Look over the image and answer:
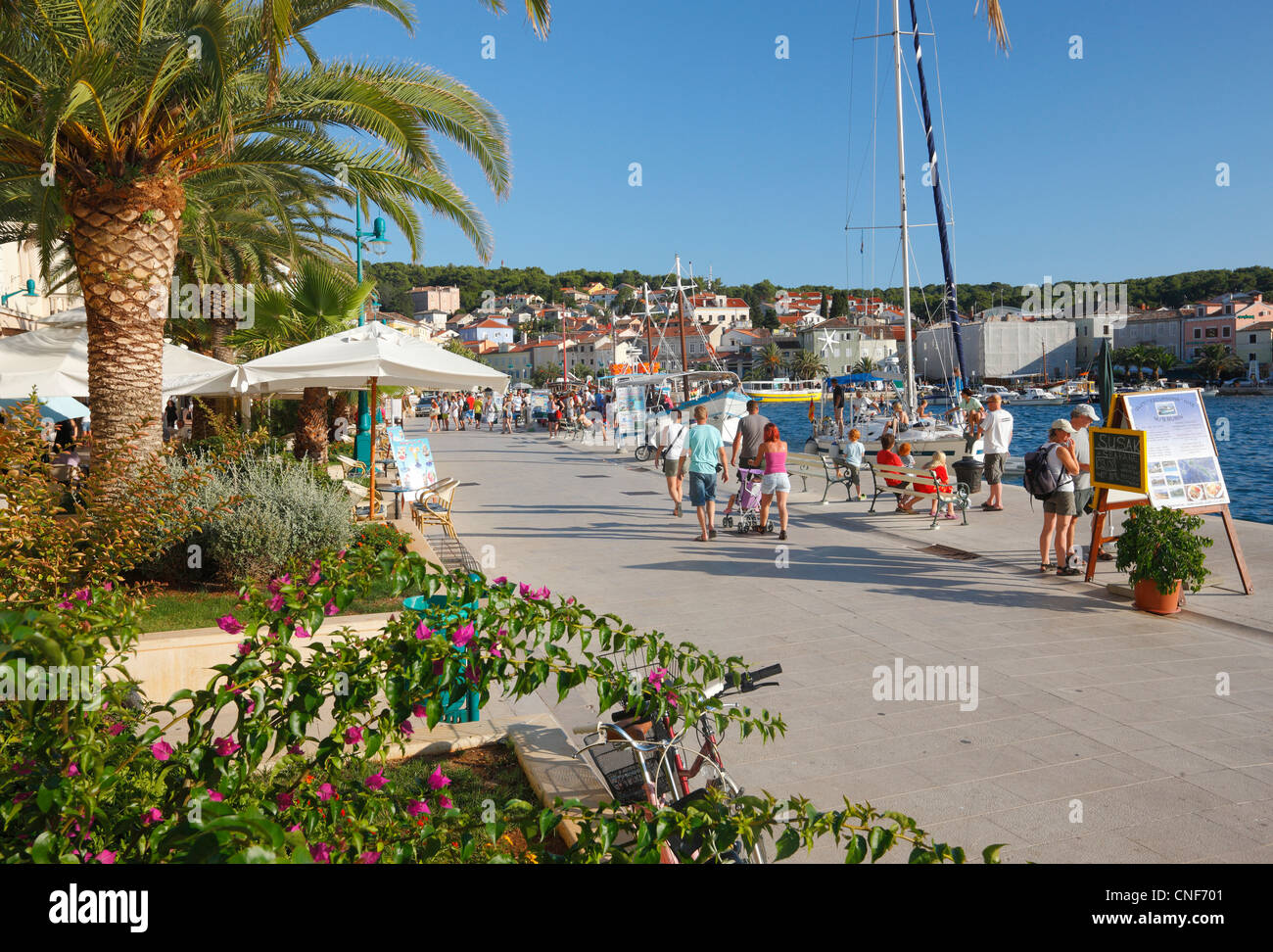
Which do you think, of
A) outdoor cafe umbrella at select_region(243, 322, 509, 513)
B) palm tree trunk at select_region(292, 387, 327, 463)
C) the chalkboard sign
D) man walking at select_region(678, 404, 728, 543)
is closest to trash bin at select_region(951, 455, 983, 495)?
man walking at select_region(678, 404, 728, 543)

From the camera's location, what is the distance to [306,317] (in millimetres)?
17453

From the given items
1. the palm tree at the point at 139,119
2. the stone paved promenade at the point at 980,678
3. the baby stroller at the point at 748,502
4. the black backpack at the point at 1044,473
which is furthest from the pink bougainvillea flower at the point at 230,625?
the baby stroller at the point at 748,502

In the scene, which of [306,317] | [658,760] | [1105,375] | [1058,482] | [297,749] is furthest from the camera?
[306,317]

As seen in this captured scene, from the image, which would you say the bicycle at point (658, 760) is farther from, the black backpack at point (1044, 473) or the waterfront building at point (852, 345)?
the waterfront building at point (852, 345)

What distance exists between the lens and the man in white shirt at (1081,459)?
32.0ft

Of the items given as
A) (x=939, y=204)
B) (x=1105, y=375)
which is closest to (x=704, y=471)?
(x=1105, y=375)

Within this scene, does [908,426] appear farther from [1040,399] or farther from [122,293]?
[1040,399]

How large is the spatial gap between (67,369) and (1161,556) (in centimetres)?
1167

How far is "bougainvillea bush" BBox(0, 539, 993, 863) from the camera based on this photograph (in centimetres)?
213

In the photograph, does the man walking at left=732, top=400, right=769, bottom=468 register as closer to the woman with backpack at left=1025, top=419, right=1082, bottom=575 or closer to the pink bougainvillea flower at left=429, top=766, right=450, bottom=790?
the woman with backpack at left=1025, top=419, right=1082, bottom=575

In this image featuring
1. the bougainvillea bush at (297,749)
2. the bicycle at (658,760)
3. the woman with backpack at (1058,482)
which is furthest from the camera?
the woman with backpack at (1058,482)

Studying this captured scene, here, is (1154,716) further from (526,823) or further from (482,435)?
(482,435)

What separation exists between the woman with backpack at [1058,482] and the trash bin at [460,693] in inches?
247

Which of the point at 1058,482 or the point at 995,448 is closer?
the point at 1058,482
